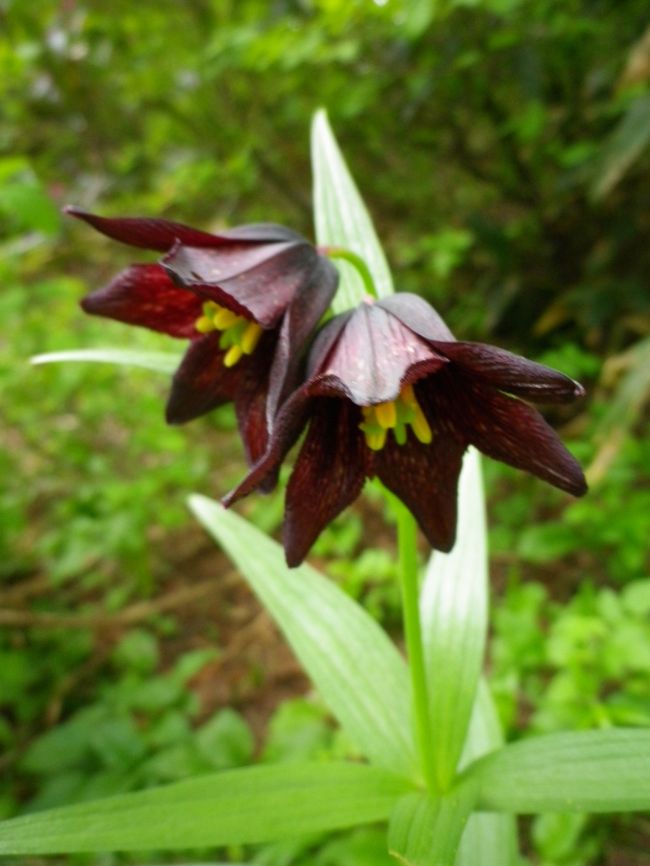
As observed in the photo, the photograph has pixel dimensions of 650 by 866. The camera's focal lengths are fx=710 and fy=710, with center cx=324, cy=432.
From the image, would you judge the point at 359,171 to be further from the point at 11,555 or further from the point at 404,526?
the point at 404,526

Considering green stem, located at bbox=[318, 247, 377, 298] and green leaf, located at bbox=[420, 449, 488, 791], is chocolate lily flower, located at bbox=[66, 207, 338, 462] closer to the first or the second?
green stem, located at bbox=[318, 247, 377, 298]

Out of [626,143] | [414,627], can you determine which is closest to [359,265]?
[414,627]

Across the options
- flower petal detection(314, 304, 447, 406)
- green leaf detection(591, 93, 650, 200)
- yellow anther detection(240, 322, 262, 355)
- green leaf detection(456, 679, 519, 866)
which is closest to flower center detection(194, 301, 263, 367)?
yellow anther detection(240, 322, 262, 355)

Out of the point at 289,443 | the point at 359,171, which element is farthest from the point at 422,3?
the point at 289,443

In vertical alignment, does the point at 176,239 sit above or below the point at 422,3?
below

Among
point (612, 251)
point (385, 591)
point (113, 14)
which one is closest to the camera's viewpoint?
point (385, 591)

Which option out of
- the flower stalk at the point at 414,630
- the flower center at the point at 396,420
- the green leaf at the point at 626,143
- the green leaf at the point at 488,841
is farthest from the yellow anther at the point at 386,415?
the green leaf at the point at 626,143

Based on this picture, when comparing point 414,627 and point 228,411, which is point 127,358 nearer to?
point 414,627
